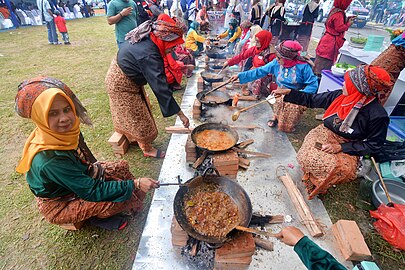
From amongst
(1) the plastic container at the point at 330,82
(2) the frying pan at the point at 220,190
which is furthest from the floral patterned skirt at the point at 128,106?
(1) the plastic container at the point at 330,82

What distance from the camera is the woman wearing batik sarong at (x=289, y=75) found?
399 cm

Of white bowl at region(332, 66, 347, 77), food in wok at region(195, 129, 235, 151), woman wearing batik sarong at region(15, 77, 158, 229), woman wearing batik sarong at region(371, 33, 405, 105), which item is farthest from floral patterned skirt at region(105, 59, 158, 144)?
white bowl at region(332, 66, 347, 77)

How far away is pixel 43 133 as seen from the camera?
169 centimetres

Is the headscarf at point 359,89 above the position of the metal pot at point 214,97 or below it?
above

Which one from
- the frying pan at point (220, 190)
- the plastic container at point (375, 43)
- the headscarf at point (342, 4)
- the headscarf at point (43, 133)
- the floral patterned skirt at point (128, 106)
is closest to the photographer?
the headscarf at point (43, 133)

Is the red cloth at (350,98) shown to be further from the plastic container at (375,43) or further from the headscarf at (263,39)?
the plastic container at (375,43)

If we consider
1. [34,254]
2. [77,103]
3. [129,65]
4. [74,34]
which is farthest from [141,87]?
[74,34]

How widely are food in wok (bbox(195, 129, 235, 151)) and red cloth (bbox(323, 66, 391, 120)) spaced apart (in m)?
1.54

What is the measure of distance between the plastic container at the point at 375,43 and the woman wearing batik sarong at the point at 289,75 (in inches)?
97.8

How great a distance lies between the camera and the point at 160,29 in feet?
9.02

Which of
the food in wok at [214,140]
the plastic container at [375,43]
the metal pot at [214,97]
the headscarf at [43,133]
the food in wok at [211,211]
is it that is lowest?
the metal pot at [214,97]

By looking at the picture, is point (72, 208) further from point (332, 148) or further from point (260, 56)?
point (260, 56)

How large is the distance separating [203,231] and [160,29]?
2.51 m

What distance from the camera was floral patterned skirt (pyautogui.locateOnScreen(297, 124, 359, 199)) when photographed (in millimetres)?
2764
